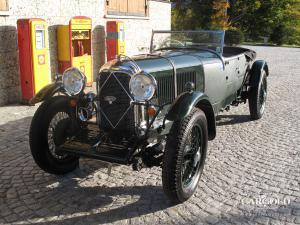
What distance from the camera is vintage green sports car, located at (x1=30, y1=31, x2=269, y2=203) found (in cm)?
329

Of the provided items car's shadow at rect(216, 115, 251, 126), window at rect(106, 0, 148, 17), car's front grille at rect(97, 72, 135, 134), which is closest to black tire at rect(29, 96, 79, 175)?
car's front grille at rect(97, 72, 135, 134)

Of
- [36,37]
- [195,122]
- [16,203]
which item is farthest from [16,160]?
[36,37]

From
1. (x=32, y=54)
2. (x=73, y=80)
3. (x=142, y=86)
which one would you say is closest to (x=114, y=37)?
(x=32, y=54)

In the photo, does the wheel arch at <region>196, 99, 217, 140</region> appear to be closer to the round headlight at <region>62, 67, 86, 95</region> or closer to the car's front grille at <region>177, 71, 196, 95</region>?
the car's front grille at <region>177, 71, 196, 95</region>

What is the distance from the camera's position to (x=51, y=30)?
26.9 ft

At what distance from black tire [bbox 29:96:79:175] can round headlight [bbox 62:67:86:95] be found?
160 millimetres

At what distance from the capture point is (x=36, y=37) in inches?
270

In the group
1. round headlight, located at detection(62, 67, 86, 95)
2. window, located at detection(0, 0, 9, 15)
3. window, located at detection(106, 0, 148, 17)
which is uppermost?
window, located at detection(106, 0, 148, 17)

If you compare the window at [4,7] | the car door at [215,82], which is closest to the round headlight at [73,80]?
the car door at [215,82]

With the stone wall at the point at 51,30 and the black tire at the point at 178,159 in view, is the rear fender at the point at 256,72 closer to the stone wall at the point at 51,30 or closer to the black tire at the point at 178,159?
the black tire at the point at 178,159

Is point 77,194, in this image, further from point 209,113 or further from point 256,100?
point 256,100

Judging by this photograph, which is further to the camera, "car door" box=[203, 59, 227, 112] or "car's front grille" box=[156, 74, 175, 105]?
"car door" box=[203, 59, 227, 112]

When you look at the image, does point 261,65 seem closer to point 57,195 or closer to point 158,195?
point 158,195

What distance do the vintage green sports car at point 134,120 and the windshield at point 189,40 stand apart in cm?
73
